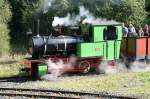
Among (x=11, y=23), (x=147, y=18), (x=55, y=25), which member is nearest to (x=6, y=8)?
(x=11, y=23)

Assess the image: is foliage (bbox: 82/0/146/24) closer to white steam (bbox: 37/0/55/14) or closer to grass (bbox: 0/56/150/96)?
white steam (bbox: 37/0/55/14)

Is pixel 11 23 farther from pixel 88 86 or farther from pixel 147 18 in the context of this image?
pixel 88 86

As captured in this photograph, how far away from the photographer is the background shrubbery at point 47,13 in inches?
1280

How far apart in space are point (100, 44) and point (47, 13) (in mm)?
20872

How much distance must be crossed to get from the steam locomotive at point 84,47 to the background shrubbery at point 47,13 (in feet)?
37.3

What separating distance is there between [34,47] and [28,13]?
25.2 m

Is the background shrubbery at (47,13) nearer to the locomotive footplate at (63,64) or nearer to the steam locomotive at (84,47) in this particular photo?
the steam locomotive at (84,47)

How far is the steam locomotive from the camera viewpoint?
18.4 m

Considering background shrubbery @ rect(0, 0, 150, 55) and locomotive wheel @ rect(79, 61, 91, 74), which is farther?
background shrubbery @ rect(0, 0, 150, 55)

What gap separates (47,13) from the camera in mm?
40000

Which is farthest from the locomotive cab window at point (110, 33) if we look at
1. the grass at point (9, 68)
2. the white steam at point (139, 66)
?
the grass at point (9, 68)

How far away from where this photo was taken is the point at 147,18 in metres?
39.1

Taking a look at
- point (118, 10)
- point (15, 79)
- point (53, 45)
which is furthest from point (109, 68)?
point (118, 10)

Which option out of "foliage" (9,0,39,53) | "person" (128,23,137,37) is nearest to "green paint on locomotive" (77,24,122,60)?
"person" (128,23,137,37)
